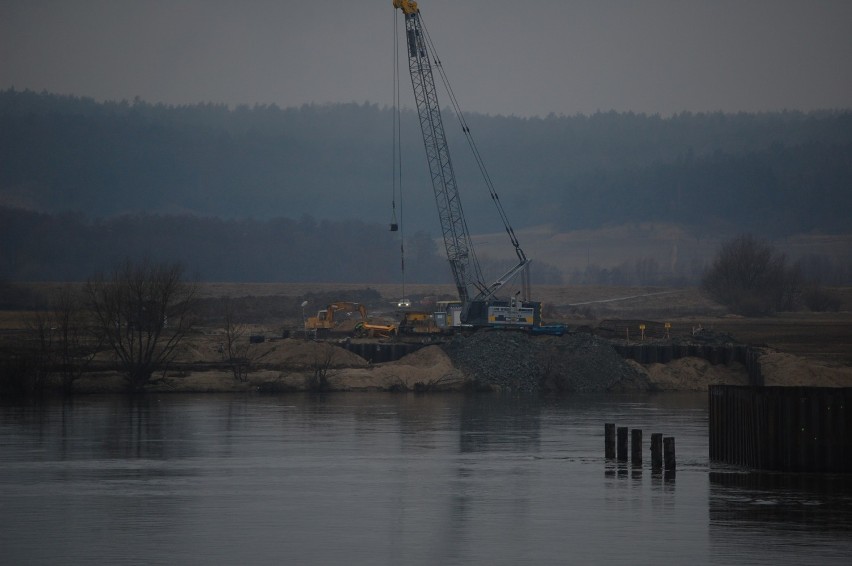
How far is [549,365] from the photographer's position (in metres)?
85.2

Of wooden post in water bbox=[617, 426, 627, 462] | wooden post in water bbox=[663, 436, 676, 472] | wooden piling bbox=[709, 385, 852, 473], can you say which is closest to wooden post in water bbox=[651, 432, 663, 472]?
wooden post in water bbox=[663, 436, 676, 472]

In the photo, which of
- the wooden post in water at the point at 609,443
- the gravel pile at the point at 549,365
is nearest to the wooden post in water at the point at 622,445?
the wooden post in water at the point at 609,443

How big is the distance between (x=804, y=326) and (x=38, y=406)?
100047 mm

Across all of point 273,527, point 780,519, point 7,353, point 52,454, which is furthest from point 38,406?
point 780,519

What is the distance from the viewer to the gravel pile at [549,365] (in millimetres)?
83750

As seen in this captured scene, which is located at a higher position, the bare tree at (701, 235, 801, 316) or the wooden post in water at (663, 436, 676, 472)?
the bare tree at (701, 235, 801, 316)

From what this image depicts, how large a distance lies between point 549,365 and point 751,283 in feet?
368

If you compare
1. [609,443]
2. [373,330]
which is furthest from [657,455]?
[373,330]

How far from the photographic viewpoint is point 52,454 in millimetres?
42969

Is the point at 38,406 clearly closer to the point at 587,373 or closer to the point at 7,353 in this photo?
the point at 7,353

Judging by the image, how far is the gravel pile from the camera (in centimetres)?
8375

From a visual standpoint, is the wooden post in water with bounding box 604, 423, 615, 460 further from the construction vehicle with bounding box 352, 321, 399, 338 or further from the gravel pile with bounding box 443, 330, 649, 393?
the construction vehicle with bounding box 352, 321, 399, 338

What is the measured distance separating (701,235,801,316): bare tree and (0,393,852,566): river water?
13211 centimetres

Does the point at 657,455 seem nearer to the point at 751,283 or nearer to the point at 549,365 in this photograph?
the point at 549,365
